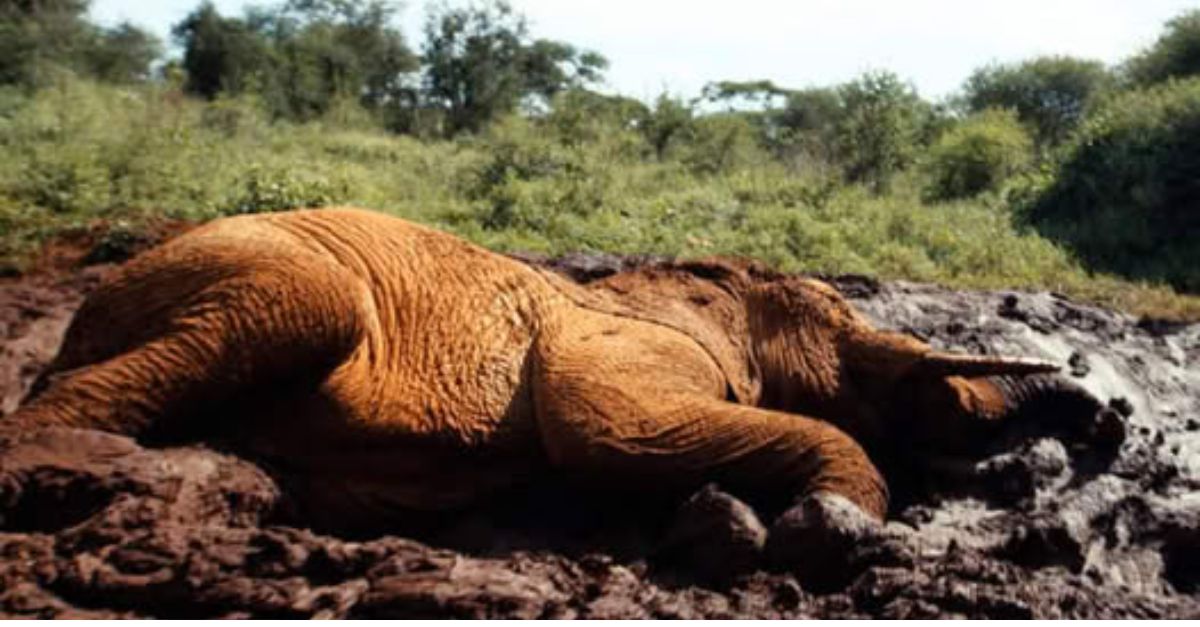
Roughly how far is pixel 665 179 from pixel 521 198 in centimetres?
503

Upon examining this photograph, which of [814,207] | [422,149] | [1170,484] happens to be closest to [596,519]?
[1170,484]

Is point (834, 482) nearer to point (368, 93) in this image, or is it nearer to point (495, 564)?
point (495, 564)

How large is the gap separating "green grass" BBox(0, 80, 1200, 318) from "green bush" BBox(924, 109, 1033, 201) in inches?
87.5

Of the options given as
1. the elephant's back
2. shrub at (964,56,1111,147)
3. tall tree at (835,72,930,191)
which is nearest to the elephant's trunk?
the elephant's back

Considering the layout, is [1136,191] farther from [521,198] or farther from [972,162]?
[521,198]

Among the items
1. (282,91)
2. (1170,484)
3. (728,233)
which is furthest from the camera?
(282,91)

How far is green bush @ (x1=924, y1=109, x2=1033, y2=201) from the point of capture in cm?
2522

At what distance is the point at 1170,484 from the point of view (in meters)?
6.54

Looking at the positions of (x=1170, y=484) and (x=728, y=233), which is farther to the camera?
(x=728, y=233)

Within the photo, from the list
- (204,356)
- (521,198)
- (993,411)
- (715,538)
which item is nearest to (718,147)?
(521,198)

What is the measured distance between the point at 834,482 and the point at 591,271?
3663 mm

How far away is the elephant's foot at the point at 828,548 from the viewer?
5.13 m

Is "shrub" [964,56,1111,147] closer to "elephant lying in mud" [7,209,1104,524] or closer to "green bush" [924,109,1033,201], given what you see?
"green bush" [924,109,1033,201]

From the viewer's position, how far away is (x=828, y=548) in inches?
203
